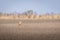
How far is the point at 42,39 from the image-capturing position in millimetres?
22422

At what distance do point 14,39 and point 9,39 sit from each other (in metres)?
0.39

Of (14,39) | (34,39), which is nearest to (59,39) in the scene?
(34,39)

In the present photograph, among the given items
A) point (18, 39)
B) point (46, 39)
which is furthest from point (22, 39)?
point (46, 39)

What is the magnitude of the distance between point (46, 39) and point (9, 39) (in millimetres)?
2845

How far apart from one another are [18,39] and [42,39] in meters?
1.86

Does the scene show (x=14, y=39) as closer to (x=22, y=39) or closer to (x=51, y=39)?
(x=22, y=39)

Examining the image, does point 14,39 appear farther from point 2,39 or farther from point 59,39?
point 59,39

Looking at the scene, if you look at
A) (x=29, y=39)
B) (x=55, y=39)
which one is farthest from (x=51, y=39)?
(x=29, y=39)

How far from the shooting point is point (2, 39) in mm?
22188

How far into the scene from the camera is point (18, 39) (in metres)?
22.4

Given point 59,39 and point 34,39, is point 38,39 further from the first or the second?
point 59,39

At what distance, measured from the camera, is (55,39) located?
22.0m

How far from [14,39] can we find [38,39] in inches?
73.0

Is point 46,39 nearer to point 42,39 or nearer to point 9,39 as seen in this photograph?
point 42,39
